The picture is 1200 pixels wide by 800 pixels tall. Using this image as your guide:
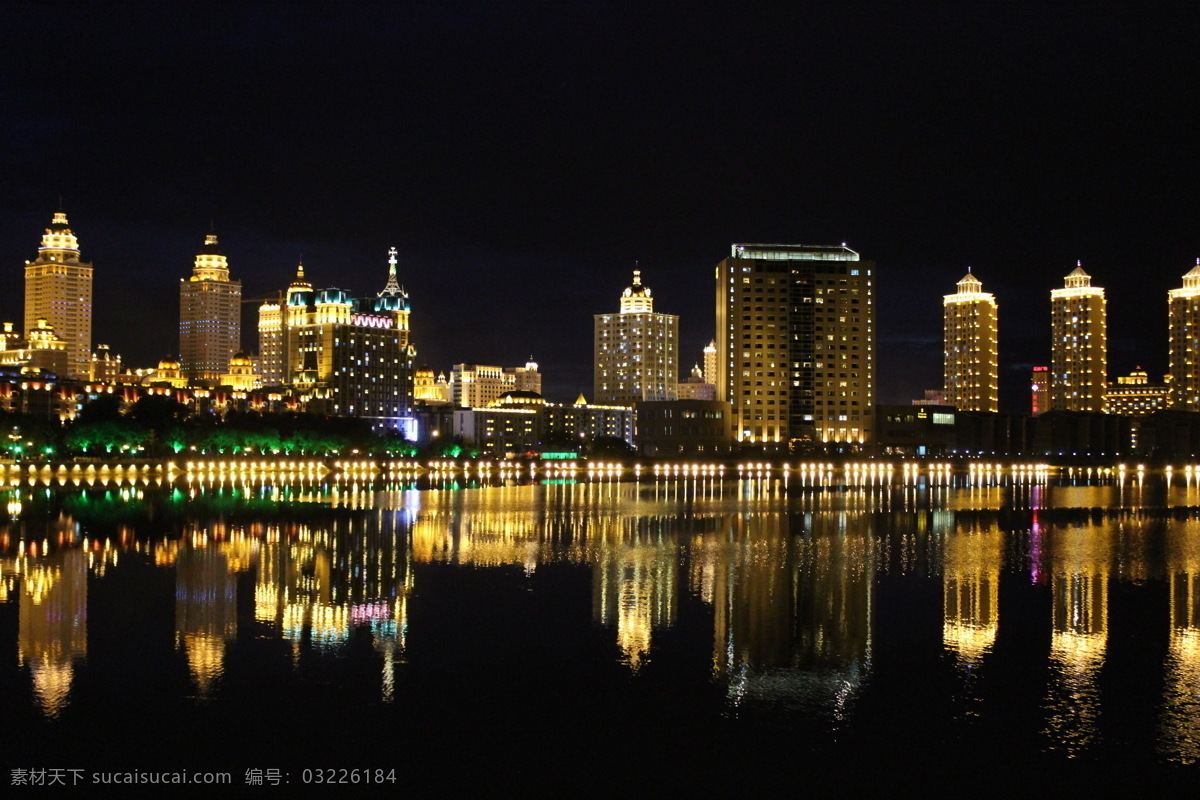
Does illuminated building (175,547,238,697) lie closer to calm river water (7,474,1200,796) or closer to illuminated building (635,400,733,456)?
calm river water (7,474,1200,796)

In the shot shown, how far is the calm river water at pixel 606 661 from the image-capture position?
16.7 m

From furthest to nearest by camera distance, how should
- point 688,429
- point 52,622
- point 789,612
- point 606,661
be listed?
point 688,429, point 789,612, point 52,622, point 606,661

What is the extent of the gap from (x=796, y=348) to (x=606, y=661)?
14968 cm

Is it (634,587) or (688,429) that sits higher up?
(688,429)

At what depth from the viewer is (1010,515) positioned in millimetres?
63031

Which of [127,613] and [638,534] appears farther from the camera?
[638,534]

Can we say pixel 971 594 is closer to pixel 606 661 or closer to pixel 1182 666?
pixel 1182 666

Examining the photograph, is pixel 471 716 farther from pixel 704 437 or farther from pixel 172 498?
pixel 704 437

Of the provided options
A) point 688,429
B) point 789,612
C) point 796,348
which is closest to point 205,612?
point 789,612

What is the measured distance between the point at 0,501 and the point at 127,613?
45745 mm

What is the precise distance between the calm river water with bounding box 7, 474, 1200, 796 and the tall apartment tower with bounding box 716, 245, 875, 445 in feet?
399

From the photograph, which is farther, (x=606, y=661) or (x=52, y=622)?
(x=52, y=622)

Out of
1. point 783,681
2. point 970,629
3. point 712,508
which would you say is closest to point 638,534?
point 712,508

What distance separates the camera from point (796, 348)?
556 feet
